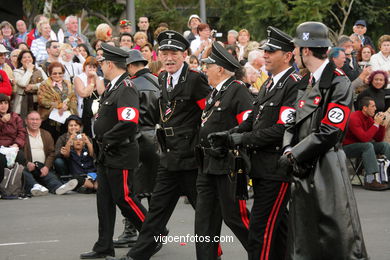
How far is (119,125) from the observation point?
327 inches

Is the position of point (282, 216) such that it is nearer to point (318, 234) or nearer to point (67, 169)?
point (318, 234)

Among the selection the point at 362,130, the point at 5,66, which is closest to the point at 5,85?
the point at 5,66

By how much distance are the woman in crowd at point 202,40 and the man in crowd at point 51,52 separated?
2.68m

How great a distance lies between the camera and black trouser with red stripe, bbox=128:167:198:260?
7996 mm

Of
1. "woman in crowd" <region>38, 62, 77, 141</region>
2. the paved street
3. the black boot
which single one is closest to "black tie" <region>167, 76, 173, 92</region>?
the paved street

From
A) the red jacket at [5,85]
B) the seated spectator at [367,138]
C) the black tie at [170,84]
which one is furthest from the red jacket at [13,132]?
the black tie at [170,84]

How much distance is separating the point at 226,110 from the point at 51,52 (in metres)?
8.89

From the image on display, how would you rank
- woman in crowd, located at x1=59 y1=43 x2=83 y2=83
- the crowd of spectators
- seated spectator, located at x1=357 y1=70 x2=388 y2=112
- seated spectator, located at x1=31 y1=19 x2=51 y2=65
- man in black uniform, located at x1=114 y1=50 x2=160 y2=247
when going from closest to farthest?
man in black uniform, located at x1=114 y1=50 x2=160 y2=247 < the crowd of spectators < seated spectator, located at x1=357 y1=70 x2=388 y2=112 < woman in crowd, located at x1=59 y1=43 x2=83 y2=83 < seated spectator, located at x1=31 y1=19 x2=51 y2=65

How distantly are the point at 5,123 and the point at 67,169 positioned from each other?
1.33m

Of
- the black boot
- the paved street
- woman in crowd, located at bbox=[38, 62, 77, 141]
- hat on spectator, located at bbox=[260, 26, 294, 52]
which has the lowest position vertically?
the paved street

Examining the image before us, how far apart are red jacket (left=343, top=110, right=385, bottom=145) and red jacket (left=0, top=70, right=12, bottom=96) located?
5916 millimetres

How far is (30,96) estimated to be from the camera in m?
15.0

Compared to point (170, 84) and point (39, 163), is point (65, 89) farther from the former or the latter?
point (170, 84)

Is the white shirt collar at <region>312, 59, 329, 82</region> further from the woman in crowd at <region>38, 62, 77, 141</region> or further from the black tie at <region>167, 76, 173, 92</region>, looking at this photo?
the woman in crowd at <region>38, 62, 77, 141</region>
